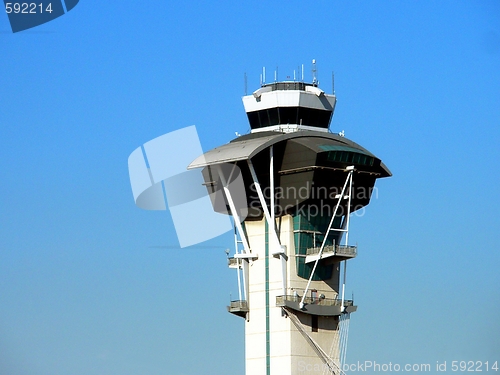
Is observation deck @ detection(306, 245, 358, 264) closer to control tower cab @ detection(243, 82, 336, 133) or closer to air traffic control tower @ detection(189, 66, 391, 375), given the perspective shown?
air traffic control tower @ detection(189, 66, 391, 375)

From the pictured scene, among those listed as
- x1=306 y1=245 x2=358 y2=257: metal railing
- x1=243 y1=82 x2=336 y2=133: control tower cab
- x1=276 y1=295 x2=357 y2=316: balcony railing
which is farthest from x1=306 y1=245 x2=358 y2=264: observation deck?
x1=243 y1=82 x2=336 y2=133: control tower cab

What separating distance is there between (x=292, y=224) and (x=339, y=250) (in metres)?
5.18

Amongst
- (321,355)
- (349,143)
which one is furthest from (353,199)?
(321,355)

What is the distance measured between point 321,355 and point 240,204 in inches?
623

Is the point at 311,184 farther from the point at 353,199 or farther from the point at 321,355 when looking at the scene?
the point at 321,355

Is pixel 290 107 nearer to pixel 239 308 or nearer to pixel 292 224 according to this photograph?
pixel 292 224

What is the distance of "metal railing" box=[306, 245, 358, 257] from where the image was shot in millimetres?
136000

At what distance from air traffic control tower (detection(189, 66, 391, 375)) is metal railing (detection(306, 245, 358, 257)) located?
0.30ft

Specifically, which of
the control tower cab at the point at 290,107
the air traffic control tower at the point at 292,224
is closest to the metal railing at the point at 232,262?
the air traffic control tower at the point at 292,224

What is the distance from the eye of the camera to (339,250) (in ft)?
447

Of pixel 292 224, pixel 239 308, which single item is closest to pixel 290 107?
pixel 292 224

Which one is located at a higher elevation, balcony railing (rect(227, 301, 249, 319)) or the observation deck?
the observation deck

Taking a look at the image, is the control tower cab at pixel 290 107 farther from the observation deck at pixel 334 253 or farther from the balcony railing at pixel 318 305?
the balcony railing at pixel 318 305

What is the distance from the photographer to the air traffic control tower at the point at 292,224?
13575 cm
